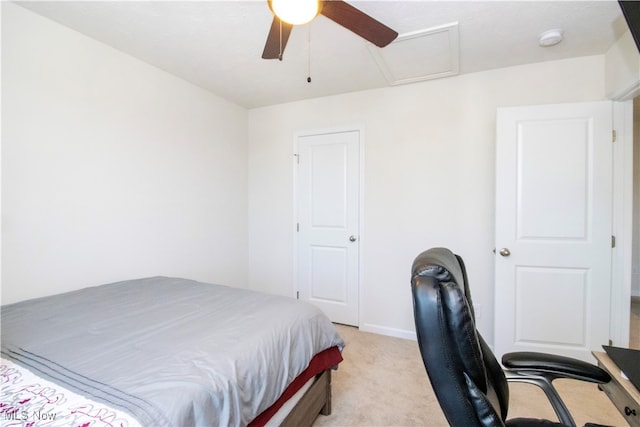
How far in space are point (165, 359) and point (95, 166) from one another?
5.58 feet

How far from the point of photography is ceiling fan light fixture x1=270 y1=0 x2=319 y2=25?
1.18 m

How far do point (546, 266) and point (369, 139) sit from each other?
1.86 meters

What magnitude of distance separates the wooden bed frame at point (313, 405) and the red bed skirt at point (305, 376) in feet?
0.27

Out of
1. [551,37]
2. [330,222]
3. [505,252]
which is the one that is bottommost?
[505,252]

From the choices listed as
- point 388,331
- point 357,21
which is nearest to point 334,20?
point 357,21

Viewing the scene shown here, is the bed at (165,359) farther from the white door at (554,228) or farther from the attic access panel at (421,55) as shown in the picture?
the attic access panel at (421,55)

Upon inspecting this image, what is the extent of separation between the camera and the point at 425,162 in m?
2.73

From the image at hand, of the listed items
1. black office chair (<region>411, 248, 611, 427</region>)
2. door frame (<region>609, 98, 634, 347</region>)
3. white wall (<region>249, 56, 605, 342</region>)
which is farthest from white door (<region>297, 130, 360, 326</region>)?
black office chair (<region>411, 248, 611, 427</region>)

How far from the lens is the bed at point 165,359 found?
2.67 feet

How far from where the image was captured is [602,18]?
178cm

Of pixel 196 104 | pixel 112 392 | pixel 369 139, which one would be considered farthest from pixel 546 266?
pixel 196 104

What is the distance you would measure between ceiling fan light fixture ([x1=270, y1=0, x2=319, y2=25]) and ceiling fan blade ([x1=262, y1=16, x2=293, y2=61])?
146 mm

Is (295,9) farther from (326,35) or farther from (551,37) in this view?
(551,37)

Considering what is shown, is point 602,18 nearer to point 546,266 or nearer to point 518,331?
point 546,266
